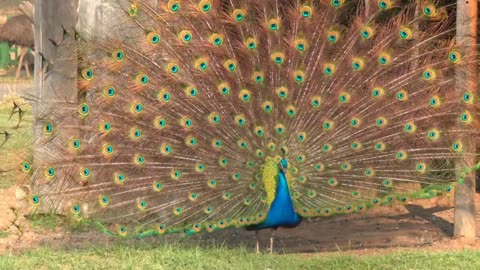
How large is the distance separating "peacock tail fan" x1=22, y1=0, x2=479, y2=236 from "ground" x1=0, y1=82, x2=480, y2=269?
551mm

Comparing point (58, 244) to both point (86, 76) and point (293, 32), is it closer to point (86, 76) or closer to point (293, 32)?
point (86, 76)

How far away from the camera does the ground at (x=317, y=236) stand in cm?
694

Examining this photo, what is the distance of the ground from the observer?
6938 mm

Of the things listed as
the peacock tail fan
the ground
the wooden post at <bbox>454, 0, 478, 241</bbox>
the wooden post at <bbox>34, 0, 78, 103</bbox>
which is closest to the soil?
the ground

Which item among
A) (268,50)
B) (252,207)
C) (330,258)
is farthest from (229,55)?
(330,258)

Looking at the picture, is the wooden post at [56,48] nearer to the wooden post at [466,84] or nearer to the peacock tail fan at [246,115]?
the peacock tail fan at [246,115]

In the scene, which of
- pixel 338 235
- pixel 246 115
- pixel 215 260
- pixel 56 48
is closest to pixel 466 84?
pixel 246 115

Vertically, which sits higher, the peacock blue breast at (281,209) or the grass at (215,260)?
the peacock blue breast at (281,209)

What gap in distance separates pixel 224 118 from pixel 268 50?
24.5 inches

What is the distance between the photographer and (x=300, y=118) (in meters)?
6.33

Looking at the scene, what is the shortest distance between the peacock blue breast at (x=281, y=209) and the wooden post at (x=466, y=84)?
135 cm

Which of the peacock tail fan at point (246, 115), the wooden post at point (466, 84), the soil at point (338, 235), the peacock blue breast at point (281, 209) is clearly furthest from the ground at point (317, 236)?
the peacock tail fan at point (246, 115)

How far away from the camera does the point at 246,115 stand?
6293 mm

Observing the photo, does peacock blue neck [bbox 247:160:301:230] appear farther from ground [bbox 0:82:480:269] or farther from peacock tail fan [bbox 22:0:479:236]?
ground [bbox 0:82:480:269]
